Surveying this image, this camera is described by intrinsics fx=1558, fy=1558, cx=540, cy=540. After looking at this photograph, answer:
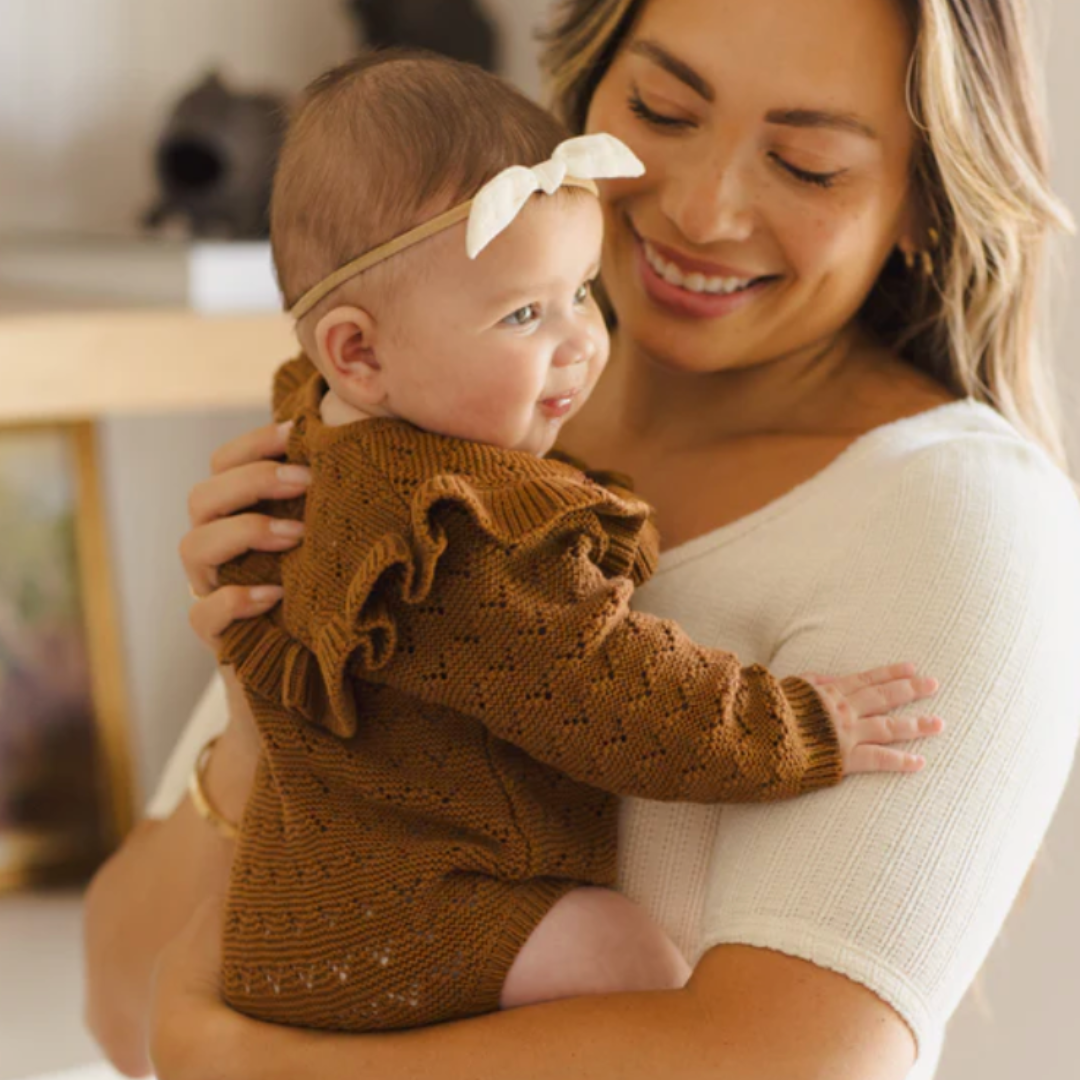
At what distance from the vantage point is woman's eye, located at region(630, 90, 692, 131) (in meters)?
1.28

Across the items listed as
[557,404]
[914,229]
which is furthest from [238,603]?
[914,229]

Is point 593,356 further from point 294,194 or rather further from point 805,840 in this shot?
point 805,840

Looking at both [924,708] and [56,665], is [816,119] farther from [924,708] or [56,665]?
[56,665]

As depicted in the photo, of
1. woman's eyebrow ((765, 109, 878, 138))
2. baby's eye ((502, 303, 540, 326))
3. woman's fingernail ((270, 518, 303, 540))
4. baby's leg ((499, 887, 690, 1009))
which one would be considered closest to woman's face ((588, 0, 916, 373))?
woman's eyebrow ((765, 109, 878, 138))

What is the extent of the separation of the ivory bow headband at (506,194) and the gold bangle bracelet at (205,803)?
537 mm

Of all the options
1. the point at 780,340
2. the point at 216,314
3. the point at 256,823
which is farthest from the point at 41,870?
the point at 780,340

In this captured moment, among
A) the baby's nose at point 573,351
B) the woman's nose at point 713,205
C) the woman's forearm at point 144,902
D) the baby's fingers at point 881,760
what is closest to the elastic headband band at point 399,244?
the baby's nose at point 573,351

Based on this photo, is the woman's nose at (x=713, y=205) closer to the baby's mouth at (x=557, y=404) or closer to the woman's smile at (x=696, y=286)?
the woman's smile at (x=696, y=286)

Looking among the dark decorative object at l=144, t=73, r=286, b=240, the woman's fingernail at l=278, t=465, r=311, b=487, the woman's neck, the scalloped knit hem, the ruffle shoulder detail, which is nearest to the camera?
the ruffle shoulder detail

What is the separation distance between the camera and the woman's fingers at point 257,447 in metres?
1.22

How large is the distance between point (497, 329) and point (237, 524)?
0.90 ft

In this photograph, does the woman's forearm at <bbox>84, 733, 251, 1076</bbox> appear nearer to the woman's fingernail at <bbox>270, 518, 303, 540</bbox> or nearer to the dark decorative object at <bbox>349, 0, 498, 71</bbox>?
the woman's fingernail at <bbox>270, 518, 303, 540</bbox>

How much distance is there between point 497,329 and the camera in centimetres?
103

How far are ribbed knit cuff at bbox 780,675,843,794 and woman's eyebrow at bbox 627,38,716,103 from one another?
20.0 inches
